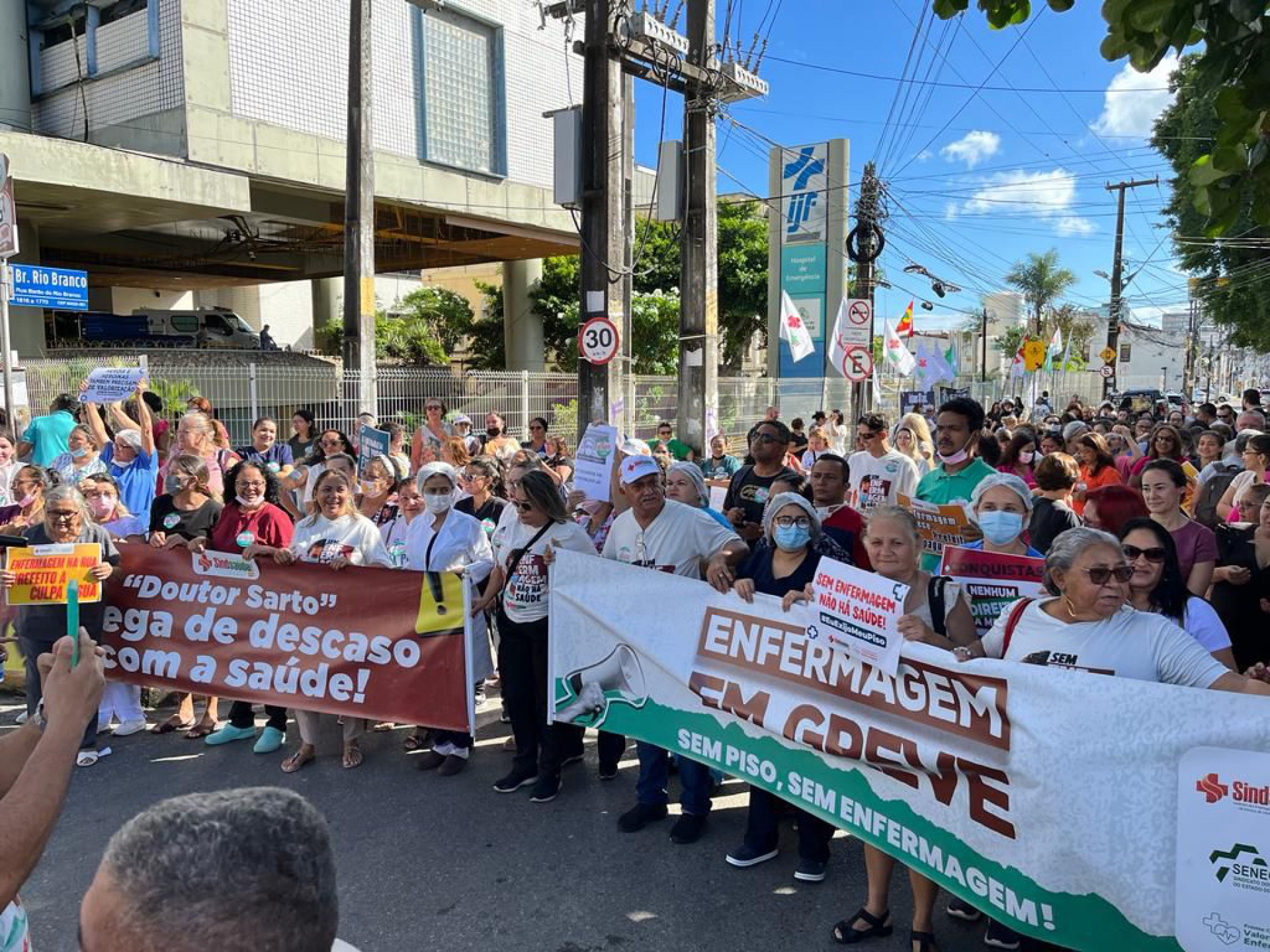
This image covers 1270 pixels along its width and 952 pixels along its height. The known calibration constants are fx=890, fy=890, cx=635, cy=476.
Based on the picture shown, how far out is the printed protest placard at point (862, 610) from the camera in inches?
132

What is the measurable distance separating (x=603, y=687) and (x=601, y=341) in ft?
21.1

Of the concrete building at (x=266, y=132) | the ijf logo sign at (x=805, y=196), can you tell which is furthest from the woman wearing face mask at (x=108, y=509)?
the ijf logo sign at (x=805, y=196)

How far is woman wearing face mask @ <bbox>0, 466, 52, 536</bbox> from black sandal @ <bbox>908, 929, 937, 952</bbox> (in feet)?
17.9

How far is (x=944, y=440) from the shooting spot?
574cm

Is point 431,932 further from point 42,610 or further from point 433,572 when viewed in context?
point 42,610

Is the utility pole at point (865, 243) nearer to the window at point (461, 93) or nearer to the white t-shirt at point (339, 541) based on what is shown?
the window at point (461, 93)

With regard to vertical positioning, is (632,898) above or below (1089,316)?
below

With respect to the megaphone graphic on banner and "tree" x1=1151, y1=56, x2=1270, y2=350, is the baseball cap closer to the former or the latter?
the megaphone graphic on banner

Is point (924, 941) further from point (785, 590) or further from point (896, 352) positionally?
point (896, 352)

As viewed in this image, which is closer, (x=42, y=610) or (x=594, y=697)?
(x=594, y=697)

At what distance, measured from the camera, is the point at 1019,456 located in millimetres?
8352

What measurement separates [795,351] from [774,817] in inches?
478

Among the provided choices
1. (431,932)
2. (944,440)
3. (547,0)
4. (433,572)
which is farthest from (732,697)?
(547,0)

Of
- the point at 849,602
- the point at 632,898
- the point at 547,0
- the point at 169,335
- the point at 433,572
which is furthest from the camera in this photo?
the point at 169,335
